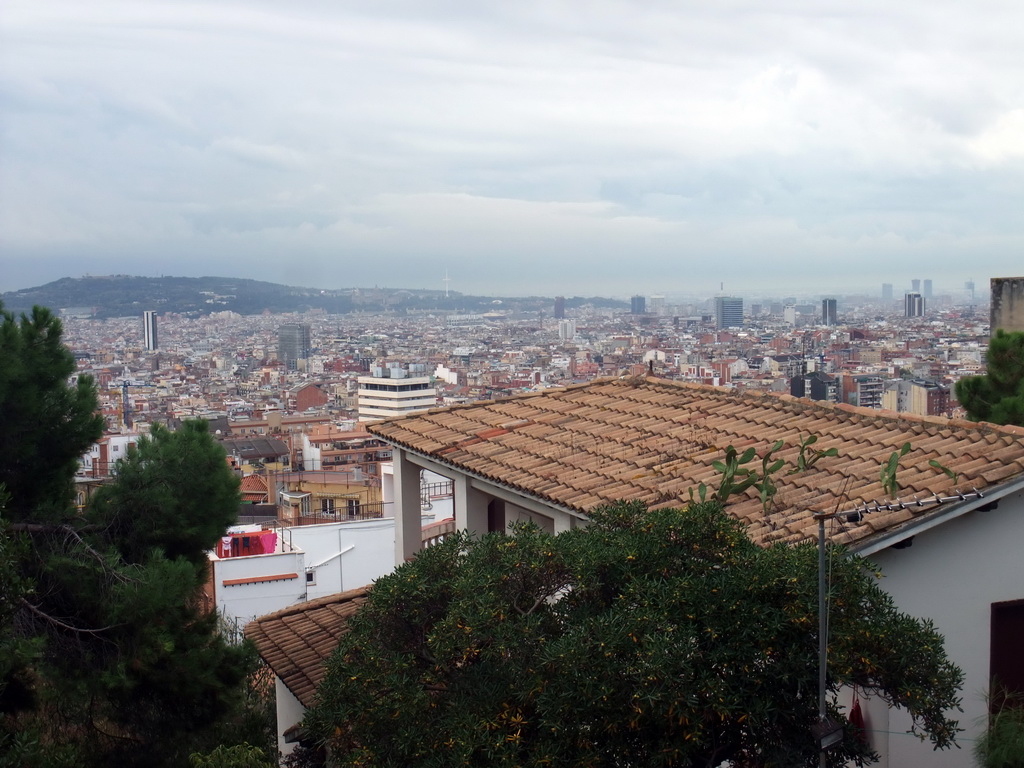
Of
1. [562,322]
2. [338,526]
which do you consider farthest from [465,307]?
[338,526]

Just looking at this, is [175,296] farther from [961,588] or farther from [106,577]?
[961,588]

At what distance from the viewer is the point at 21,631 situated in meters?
5.60

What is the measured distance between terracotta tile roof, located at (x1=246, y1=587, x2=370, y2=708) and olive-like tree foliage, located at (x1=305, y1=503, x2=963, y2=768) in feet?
8.98

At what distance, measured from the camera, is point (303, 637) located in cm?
785

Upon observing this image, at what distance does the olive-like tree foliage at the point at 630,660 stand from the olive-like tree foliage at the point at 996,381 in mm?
5249

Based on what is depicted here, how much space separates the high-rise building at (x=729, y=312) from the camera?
116 metres

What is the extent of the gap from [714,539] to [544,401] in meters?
5.18

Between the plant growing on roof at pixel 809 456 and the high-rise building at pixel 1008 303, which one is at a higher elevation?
the high-rise building at pixel 1008 303

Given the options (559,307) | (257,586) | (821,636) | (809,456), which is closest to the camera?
(821,636)

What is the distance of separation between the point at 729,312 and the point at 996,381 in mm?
112846

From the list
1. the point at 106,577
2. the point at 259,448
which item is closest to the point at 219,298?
the point at 259,448

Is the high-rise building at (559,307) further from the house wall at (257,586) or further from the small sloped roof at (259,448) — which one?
the house wall at (257,586)

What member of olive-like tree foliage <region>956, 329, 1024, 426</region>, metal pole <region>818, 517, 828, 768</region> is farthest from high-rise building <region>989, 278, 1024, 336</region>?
metal pole <region>818, 517, 828, 768</region>

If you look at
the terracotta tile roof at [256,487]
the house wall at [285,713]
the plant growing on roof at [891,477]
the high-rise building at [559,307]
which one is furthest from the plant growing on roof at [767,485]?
the high-rise building at [559,307]
